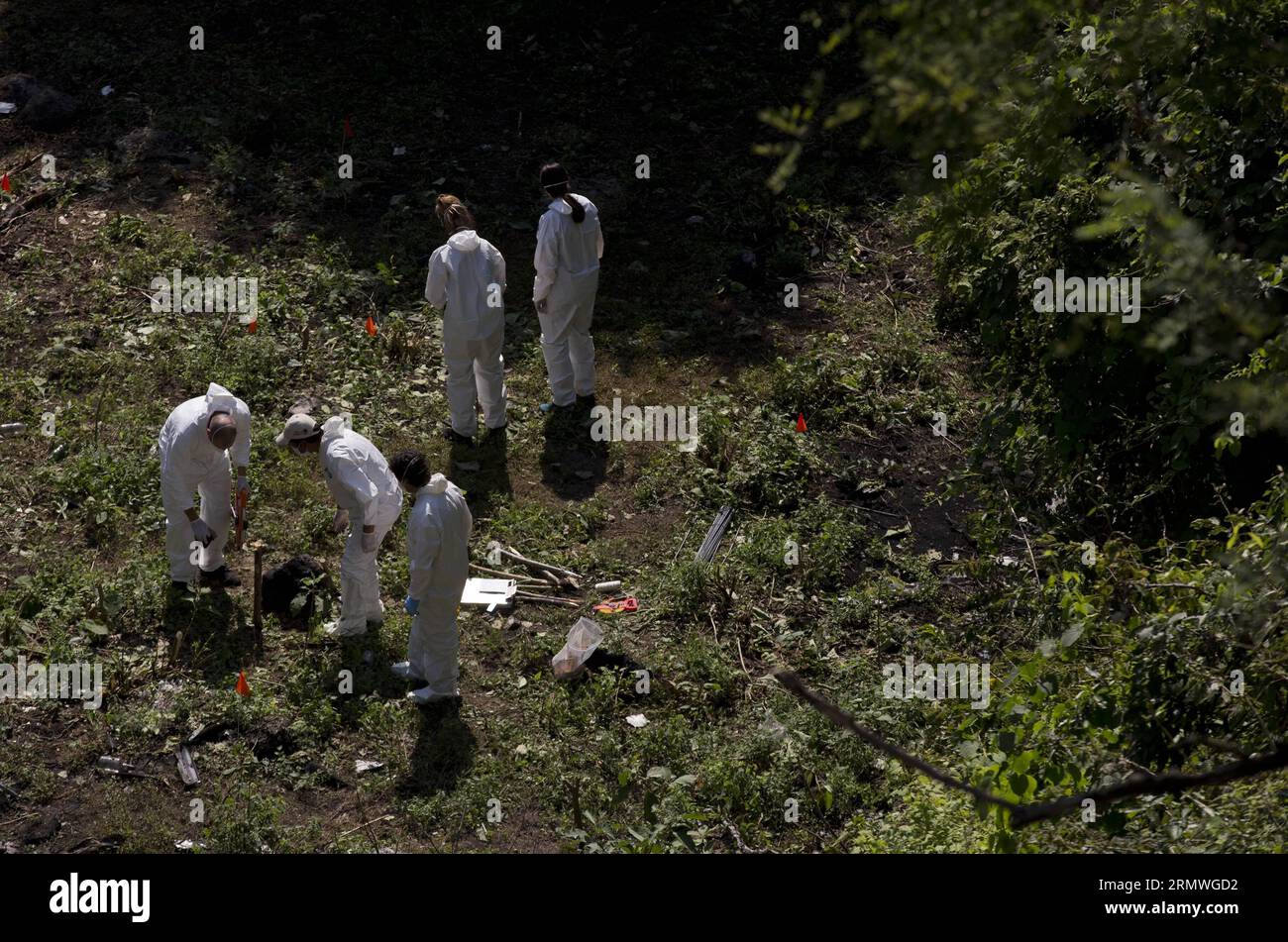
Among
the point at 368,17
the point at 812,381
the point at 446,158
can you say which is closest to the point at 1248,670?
the point at 812,381

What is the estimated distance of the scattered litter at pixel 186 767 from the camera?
7434 mm

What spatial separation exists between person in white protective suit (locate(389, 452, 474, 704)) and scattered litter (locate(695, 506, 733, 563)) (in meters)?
1.87

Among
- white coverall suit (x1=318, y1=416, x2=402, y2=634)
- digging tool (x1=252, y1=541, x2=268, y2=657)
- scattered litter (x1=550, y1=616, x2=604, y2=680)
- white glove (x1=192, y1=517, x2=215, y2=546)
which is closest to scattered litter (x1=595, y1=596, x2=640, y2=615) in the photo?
scattered litter (x1=550, y1=616, x2=604, y2=680)

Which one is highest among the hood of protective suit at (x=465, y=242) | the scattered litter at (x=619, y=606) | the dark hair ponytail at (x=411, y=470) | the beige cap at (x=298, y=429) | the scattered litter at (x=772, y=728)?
the hood of protective suit at (x=465, y=242)

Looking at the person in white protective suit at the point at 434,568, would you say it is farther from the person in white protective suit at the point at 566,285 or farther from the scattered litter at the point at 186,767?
the person in white protective suit at the point at 566,285

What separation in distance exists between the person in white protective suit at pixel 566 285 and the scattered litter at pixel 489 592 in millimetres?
2036

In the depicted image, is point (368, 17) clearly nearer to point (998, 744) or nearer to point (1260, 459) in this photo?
point (1260, 459)

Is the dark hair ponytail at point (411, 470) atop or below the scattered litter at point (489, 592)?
atop

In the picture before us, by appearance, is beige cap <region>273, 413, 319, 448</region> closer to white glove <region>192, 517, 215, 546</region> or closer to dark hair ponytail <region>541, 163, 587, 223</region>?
white glove <region>192, 517, 215, 546</region>

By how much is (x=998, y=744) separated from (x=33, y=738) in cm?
502

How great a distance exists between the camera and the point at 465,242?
31.8 ft

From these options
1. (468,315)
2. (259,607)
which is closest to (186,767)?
(259,607)

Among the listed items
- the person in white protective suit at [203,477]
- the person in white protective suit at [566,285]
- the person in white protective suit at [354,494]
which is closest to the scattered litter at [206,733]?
the person in white protective suit at [354,494]

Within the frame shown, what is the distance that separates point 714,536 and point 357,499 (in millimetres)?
2432
